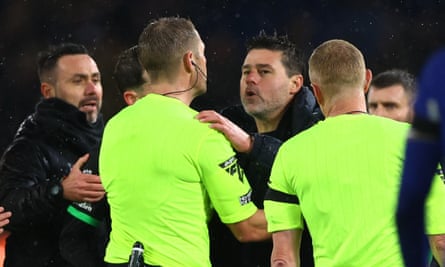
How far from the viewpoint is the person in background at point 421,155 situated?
2.06 meters

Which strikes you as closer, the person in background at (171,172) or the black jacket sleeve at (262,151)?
the person in background at (171,172)

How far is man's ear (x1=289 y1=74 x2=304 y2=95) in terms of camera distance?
460cm

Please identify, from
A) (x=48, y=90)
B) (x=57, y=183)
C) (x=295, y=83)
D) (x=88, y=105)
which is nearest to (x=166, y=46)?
(x=295, y=83)

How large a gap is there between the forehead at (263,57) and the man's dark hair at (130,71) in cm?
49

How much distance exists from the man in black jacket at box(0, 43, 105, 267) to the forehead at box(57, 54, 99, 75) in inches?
3.2

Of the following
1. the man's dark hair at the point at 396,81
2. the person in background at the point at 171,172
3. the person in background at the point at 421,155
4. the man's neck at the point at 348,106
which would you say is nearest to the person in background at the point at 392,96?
the man's dark hair at the point at 396,81

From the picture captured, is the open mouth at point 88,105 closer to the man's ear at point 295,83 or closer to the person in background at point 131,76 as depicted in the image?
the person in background at point 131,76

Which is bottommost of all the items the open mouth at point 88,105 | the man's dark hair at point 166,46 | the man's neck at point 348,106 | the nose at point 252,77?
the open mouth at point 88,105

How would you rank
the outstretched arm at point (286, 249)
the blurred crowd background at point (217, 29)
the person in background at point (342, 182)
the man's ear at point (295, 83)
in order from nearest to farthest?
1. the person in background at point (342, 182)
2. the outstretched arm at point (286, 249)
3. the man's ear at point (295, 83)
4. the blurred crowd background at point (217, 29)

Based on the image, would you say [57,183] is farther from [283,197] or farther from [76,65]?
[283,197]

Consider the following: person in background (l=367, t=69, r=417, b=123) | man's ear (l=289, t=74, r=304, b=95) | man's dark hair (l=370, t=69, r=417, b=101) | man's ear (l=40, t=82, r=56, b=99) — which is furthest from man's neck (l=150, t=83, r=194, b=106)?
man's dark hair (l=370, t=69, r=417, b=101)

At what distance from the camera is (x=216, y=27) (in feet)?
31.8

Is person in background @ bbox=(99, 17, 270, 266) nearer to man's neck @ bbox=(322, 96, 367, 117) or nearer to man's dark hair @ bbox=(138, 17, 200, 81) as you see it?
man's dark hair @ bbox=(138, 17, 200, 81)

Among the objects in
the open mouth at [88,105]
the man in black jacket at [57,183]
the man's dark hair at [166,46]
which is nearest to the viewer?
the man's dark hair at [166,46]
